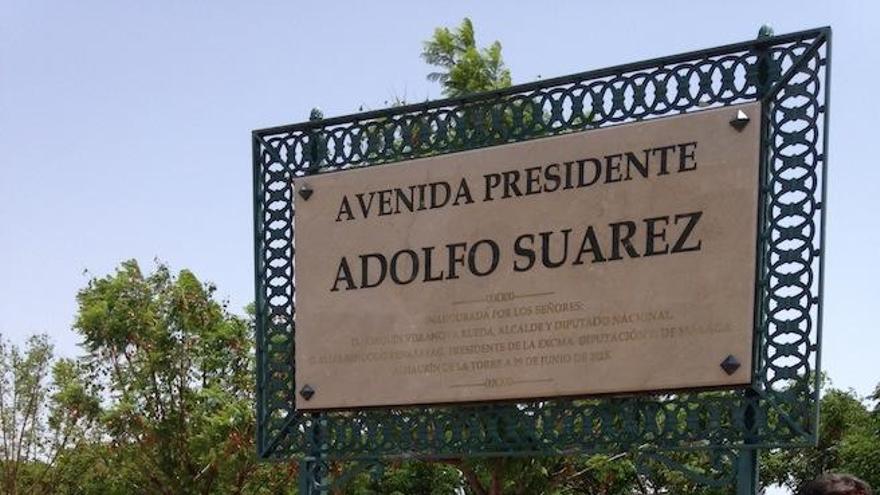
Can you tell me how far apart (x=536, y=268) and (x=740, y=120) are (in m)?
1.33

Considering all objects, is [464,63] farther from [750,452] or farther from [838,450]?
[838,450]

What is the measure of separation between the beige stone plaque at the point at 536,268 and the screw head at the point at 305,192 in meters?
0.05

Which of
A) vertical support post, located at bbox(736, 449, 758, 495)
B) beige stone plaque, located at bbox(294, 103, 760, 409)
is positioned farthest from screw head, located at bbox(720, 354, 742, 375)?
vertical support post, located at bbox(736, 449, 758, 495)

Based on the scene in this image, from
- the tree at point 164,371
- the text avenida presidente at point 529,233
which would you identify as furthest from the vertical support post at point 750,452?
the tree at point 164,371

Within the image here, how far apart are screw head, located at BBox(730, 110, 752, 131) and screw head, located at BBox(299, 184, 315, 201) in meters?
2.66

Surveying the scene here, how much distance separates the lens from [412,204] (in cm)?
832

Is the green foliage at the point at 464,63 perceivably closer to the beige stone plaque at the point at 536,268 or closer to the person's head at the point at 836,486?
the beige stone plaque at the point at 536,268

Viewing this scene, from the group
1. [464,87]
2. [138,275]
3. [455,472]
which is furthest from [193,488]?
[464,87]

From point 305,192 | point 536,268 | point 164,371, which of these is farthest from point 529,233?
point 164,371

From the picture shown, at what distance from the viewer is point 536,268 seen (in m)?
7.78

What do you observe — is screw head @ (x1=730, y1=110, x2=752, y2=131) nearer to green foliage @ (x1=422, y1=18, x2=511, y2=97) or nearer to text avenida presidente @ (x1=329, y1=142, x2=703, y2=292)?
text avenida presidente @ (x1=329, y1=142, x2=703, y2=292)

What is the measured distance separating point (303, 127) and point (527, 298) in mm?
1992

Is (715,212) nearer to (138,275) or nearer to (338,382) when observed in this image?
(338,382)

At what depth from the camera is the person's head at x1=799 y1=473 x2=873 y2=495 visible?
10.4 ft
